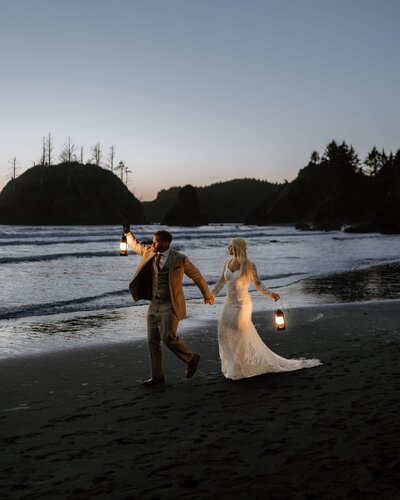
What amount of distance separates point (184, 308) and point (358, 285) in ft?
41.9

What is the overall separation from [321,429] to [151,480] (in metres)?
1.64

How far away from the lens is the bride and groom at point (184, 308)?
20.9ft

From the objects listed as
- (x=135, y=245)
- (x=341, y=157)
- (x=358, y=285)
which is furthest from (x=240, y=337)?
(x=341, y=157)

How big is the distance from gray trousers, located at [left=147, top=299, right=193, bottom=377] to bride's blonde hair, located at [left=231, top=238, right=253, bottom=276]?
42.1 inches

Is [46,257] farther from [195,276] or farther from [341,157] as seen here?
[341,157]

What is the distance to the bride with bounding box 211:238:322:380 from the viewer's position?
6.71m

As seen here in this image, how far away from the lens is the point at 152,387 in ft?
20.5

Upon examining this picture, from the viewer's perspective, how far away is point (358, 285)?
58.9 feet

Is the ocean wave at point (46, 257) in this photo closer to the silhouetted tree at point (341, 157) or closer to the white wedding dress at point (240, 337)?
the white wedding dress at point (240, 337)

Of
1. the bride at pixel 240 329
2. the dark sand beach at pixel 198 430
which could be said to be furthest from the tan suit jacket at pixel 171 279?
the dark sand beach at pixel 198 430

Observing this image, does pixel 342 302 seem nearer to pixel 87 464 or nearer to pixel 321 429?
pixel 321 429

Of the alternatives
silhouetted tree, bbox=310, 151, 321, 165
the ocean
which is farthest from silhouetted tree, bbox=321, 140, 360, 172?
the ocean

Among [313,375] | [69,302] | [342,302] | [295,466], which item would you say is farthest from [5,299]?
[295,466]

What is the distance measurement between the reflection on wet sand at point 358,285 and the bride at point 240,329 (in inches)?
320
